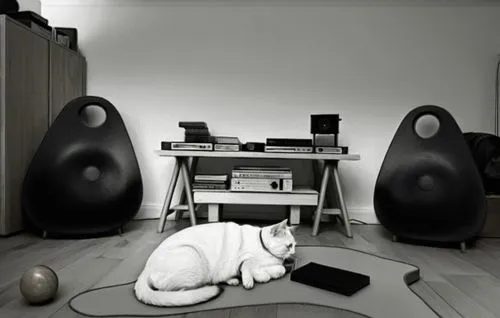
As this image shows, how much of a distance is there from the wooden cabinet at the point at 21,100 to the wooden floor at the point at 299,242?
0.85 ft

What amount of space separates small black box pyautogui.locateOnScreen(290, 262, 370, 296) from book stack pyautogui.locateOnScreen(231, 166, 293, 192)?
100cm

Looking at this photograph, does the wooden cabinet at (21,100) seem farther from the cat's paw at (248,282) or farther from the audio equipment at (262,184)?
the cat's paw at (248,282)

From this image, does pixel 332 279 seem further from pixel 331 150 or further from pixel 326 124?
pixel 326 124

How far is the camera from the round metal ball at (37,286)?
47.6 inches

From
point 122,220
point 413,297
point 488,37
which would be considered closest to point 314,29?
point 488,37

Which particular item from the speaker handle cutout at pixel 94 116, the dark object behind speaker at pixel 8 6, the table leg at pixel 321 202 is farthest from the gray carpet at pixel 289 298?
the dark object behind speaker at pixel 8 6

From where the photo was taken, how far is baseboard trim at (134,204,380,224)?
112 inches

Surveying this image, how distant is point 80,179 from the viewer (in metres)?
2.20

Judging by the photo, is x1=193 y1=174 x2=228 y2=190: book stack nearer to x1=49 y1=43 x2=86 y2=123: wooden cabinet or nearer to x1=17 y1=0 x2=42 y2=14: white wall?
x1=49 y1=43 x2=86 y2=123: wooden cabinet

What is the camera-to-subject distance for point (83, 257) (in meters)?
1.81

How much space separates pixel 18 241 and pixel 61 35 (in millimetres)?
1439

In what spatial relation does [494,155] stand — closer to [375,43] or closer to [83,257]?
[375,43]

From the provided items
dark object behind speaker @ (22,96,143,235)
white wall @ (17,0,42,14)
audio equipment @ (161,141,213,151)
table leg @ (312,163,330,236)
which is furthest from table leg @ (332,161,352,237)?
white wall @ (17,0,42,14)

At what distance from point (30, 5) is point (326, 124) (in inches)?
86.5
